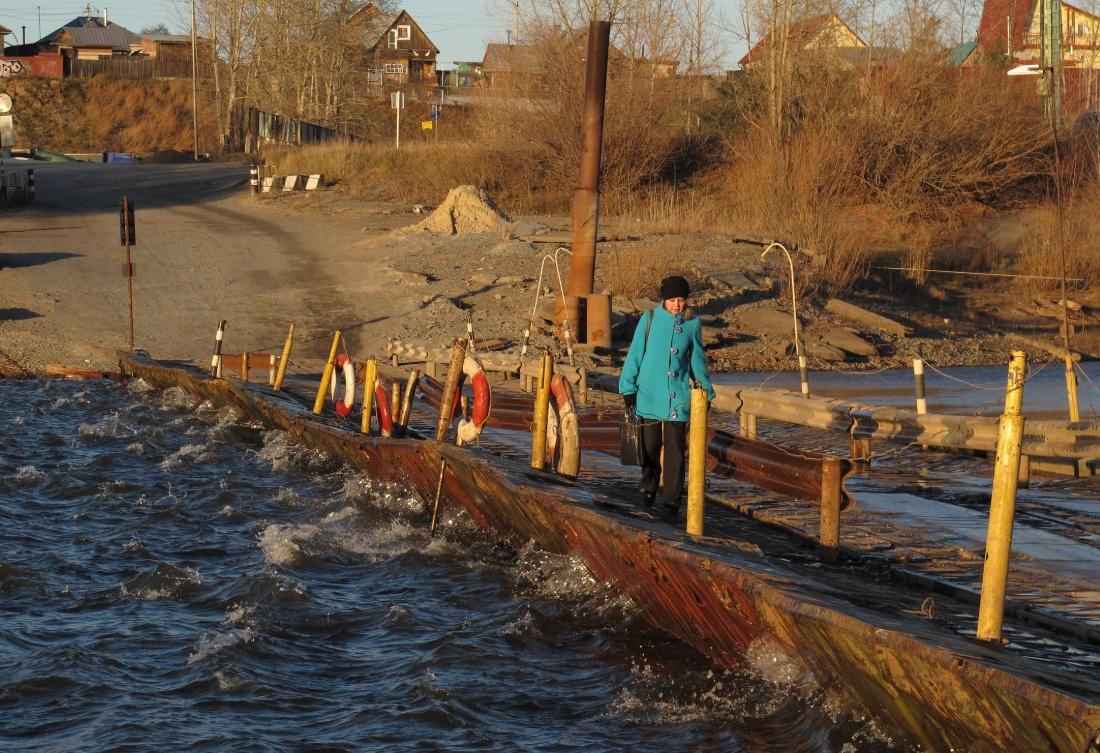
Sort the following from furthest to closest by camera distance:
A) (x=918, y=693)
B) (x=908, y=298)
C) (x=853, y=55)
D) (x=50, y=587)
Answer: (x=853, y=55) → (x=908, y=298) → (x=50, y=587) → (x=918, y=693)

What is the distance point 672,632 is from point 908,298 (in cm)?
2397

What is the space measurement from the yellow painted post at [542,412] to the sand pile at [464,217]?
23.5 metres

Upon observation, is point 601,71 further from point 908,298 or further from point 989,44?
point 989,44

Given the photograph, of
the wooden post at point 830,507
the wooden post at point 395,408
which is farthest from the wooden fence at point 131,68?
the wooden post at point 830,507

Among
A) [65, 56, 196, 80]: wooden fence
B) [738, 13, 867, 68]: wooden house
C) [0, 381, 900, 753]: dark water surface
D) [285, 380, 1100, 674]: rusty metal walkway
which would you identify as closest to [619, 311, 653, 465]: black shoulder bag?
[285, 380, 1100, 674]: rusty metal walkway

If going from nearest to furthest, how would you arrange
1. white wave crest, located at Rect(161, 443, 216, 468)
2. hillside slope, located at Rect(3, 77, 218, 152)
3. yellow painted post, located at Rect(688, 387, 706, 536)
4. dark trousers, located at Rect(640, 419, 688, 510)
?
yellow painted post, located at Rect(688, 387, 706, 536) < dark trousers, located at Rect(640, 419, 688, 510) < white wave crest, located at Rect(161, 443, 216, 468) < hillside slope, located at Rect(3, 77, 218, 152)

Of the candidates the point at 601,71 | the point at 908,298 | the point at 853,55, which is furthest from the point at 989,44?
the point at 601,71

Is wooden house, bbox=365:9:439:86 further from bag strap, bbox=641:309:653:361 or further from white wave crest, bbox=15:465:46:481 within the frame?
bag strap, bbox=641:309:653:361

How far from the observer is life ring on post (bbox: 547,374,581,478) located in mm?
11820

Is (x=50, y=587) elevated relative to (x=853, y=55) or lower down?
lower down

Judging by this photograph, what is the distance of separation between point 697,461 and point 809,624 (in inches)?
84.9

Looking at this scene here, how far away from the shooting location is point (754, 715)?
7684mm

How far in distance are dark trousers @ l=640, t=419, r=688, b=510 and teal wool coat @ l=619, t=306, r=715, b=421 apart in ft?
0.34

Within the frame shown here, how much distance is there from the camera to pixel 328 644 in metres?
9.22
